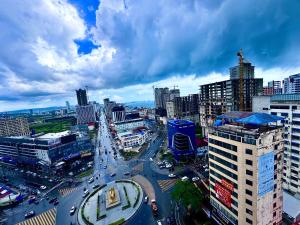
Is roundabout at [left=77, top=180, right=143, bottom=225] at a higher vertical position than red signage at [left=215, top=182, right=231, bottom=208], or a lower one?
lower

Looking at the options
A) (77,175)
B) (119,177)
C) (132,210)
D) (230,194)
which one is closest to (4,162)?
(77,175)

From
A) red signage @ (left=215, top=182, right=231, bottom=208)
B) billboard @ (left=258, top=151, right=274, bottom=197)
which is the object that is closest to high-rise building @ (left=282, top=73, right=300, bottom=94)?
red signage @ (left=215, top=182, right=231, bottom=208)

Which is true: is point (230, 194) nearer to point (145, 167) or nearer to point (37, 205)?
point (145, 167)

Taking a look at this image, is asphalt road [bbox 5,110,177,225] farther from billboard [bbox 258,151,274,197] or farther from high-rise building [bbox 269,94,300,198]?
high-rise building [bbox 269,94,300,198]

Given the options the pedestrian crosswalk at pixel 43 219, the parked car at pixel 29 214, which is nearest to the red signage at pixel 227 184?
the pedestrian crosswalk at pixel 43 219

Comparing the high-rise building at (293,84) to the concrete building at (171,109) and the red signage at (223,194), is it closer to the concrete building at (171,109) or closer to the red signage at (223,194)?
the concrete building at (171,109)
